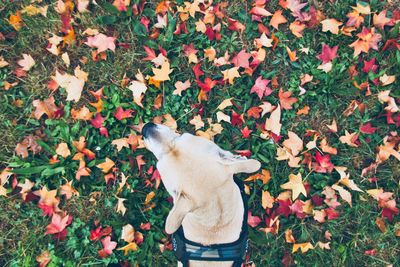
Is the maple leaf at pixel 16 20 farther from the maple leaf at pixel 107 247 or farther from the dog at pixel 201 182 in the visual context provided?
the maple leaf at pixel 107 247

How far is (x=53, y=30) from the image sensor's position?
3885 mm

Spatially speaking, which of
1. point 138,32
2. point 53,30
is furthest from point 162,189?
point 53,30

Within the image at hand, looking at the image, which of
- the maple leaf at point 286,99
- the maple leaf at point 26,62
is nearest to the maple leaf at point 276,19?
the maple leaf at point 286,99

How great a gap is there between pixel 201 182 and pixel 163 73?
4.69ft

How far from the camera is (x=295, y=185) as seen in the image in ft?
12.3

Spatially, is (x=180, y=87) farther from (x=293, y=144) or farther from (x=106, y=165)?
(x=293, y=144)

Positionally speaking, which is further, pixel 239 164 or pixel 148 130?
pixel 148 130

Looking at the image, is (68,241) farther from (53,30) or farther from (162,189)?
(53,30)

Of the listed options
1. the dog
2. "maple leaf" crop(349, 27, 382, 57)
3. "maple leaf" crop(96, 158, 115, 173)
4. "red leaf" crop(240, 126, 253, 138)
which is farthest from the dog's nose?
"maple leaf" crop(349, 27, 382, 57)

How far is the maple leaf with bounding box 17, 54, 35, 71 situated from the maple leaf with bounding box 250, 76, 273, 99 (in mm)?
2132

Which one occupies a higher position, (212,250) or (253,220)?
(212,250)

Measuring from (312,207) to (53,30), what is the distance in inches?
118

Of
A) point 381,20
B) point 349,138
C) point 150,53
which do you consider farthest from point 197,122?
point 381,20

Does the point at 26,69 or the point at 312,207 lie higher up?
the point at 26,69
